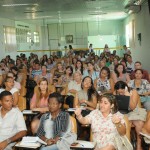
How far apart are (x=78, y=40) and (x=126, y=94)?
1802cm

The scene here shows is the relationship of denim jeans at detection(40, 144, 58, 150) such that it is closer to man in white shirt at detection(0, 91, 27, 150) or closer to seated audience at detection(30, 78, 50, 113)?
man in white shirt at detection(0, 91, 27, 150)

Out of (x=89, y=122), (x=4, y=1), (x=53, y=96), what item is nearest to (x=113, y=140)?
(x=89, y=122)

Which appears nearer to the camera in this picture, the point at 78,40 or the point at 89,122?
the point at 89,122

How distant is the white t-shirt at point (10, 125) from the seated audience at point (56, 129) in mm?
264

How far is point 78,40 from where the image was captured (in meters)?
22.5

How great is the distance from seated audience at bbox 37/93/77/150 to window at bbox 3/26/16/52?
1307cm

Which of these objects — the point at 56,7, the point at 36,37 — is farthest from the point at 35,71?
the point at 36,37

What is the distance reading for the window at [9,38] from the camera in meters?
16.7

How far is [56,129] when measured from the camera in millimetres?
3902

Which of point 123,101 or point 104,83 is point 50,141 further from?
point 104,83

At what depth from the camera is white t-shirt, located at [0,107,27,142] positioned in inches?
156

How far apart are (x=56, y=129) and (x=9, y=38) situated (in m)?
14.1

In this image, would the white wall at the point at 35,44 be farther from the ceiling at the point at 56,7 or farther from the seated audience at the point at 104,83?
the seated audience at the point at 104,83

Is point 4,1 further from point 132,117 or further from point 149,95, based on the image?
point 132,117
